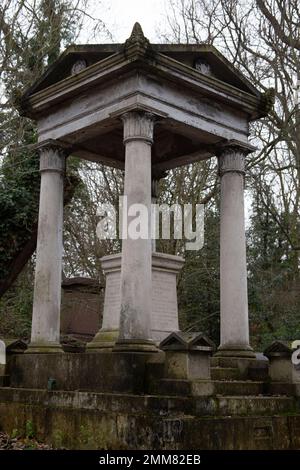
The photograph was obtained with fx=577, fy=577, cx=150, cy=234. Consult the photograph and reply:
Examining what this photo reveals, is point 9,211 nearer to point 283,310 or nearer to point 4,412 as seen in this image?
point 4,412

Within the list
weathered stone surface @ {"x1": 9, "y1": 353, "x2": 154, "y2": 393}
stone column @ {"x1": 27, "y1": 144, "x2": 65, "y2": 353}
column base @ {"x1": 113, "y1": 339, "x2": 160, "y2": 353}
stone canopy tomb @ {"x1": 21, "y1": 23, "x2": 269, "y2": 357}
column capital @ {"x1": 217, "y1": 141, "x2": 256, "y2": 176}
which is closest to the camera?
weathered stone surface @ {"x1": 9, "y1": 353, "x2": 154, "y2": 393}

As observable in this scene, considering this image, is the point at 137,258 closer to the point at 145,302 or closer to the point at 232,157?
the point at 145,302

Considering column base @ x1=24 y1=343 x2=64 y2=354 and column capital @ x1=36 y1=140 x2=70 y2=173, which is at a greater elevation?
column capital @ x1=36 y1=140 x2=70 y2=173

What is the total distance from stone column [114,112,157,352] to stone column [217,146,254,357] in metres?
1.89

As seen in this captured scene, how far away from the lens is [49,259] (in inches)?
379

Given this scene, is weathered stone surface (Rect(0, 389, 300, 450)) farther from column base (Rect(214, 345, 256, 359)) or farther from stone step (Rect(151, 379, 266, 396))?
column base (Rect(214, 345, 256, 359))

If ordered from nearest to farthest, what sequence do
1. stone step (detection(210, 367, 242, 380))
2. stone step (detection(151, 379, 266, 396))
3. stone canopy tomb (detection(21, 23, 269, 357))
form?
1. stone step (detection(151, 379, 266, 396))
2. stone canopy tomb (detection(21, 23, 269, 357))
3. stone step (detection(210, 367, 242, 380))

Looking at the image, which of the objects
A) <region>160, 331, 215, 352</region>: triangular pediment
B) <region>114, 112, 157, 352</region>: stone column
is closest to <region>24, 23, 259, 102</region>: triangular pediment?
<region>114, 112, 157, 352</region>: stone column

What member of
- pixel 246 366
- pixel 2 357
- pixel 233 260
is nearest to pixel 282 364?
pixel 246 366

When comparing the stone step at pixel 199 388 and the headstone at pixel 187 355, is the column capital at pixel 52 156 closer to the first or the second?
the headstone at pixel 187 355

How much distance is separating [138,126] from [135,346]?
10.5 ft

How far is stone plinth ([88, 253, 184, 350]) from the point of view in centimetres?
925

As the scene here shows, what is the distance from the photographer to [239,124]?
10047 mm
